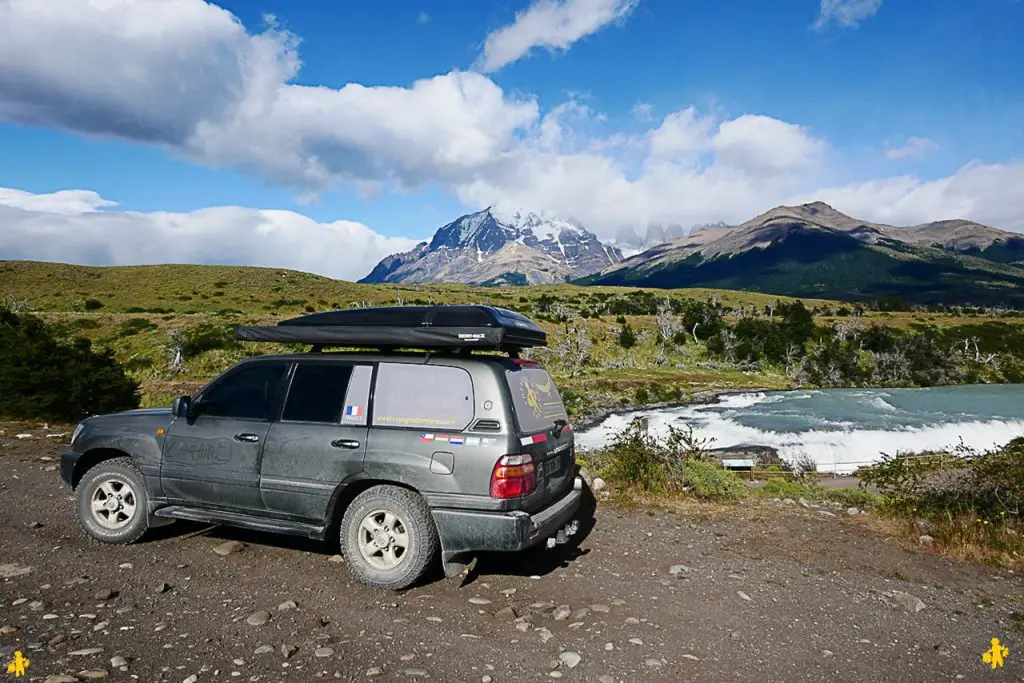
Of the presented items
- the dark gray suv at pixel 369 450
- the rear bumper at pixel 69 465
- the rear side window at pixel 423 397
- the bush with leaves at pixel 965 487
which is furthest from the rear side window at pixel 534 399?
the bush with leaves at pixel 965 487

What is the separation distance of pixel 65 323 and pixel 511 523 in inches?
2183

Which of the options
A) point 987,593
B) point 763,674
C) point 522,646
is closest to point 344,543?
point 522,646

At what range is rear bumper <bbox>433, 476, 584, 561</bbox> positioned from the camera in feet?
17.9

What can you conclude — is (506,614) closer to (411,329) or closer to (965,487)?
(411,329)

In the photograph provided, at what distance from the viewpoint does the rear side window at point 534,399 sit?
5910mm

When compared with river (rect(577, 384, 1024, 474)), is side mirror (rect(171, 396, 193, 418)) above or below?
above

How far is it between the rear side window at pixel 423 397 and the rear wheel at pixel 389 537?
705 mm

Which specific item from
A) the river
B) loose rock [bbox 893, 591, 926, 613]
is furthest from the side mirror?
the river

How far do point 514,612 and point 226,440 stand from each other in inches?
139

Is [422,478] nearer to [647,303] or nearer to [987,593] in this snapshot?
[987,593]

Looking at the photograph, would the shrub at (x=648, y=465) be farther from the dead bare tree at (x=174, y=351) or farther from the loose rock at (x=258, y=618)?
the dead bare tree at (x=174, y=351)

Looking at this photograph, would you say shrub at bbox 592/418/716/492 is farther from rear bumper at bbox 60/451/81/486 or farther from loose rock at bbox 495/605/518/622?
rear bumper at bbox 60/451/81/486

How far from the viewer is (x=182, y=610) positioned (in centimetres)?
520

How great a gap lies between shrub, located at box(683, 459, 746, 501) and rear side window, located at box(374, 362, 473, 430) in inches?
234
